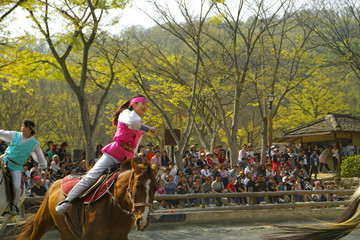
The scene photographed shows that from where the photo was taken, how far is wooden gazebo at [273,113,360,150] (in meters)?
26.9

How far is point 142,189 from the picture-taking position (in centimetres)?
498

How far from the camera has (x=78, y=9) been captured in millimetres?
17484

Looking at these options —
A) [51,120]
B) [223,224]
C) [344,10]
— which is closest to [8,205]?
[223,224]

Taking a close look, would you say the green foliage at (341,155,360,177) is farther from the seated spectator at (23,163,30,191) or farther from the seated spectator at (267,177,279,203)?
the seated spectator at (23,163,30,191)

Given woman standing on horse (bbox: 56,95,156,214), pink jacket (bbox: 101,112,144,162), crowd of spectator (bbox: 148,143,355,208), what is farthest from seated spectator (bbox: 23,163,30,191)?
pink jacket (bbox: 101,112,144,162)

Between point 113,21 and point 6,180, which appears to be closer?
point 6,180

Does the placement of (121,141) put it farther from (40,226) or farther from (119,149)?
(40,226)

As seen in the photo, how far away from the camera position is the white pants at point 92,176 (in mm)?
5730

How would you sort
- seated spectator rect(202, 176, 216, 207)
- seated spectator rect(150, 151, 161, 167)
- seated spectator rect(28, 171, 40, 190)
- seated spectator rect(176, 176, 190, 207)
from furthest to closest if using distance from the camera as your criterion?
seated spectator rect(150, 151, 161, 167)
seated spectator rect(202, 176, 216, 207)
seated spectator rect(176, 176, 190, 207)
seated spectator rect(28, 171, 40, 190)

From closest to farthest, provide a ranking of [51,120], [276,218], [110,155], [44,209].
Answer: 1. [110,155]
2. [44,209]
3. [276,218]
4. [51,120]

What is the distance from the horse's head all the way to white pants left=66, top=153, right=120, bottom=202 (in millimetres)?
727

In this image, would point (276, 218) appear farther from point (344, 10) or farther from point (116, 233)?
point (344, 10)

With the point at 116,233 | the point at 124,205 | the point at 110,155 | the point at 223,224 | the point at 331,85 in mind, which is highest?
the point at 331,85

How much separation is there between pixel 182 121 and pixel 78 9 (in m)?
22.2
